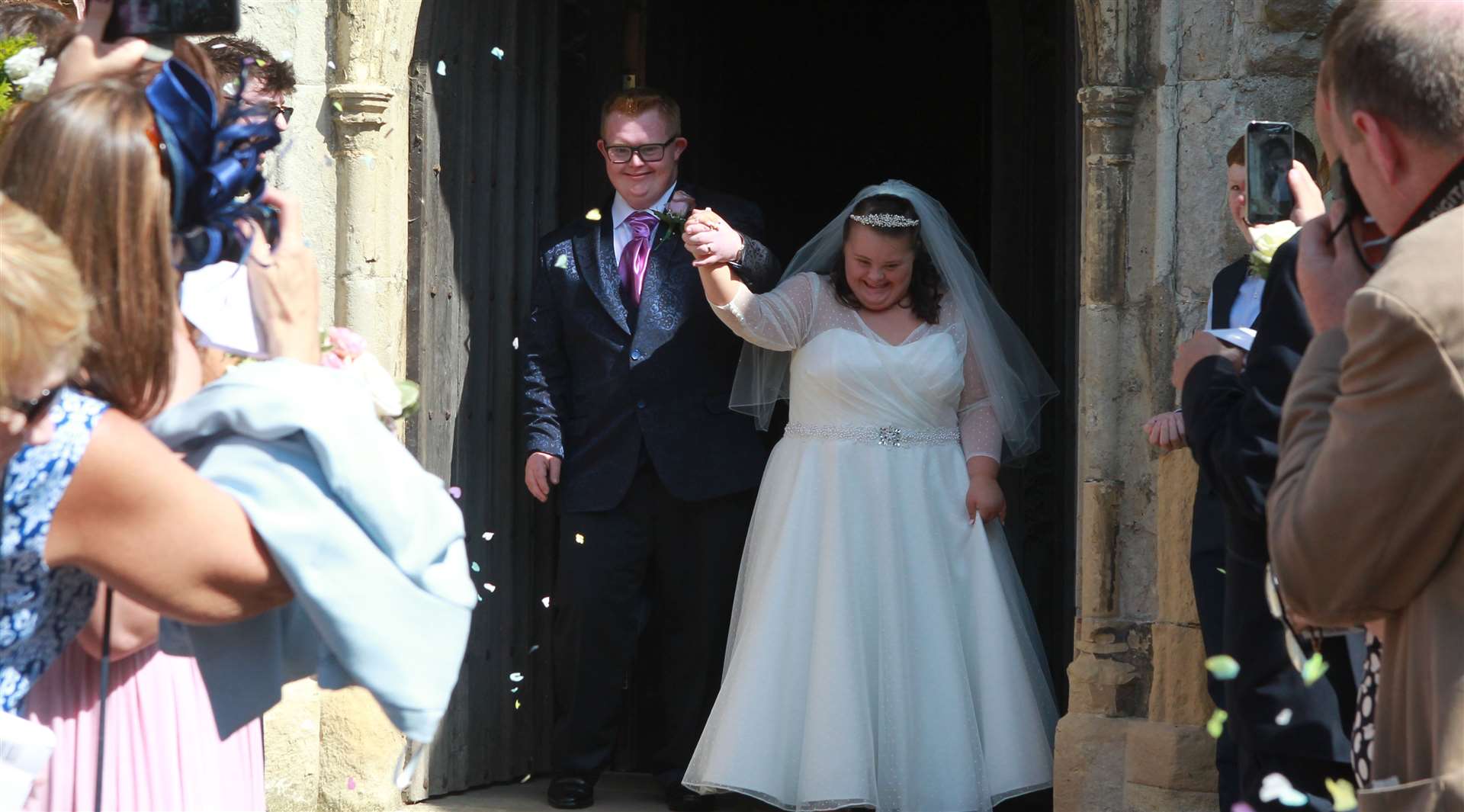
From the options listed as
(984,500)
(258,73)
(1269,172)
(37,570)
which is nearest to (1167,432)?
(984,500)

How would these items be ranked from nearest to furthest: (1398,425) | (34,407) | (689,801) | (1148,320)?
(1398,425) → (34,407) → (1148,320) → (689,801)

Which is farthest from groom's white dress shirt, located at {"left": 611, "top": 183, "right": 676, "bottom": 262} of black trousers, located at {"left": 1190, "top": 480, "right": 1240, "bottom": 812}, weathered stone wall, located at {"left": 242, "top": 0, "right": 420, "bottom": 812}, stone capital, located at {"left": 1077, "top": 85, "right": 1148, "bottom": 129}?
black trousers, located at {"left": 1190, "top": 480, "right": 1240, "bottom": 812}

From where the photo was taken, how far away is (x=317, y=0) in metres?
4.94

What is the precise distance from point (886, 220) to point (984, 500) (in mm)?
867

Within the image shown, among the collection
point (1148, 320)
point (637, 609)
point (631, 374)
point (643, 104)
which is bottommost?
point (637, 609)

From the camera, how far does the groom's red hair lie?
5.18 m

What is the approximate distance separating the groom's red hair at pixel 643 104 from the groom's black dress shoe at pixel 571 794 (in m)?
1.96

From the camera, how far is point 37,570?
188 centimetres

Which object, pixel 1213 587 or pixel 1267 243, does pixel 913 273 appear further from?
pixel 1267 243

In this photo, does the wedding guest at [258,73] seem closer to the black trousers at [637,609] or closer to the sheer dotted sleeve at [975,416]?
the black trousers at [637,609]

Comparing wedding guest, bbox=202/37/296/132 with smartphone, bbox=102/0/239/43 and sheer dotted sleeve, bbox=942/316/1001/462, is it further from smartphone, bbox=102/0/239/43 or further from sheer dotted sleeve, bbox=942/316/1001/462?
sheer dotted sleeve, bbox=942/316/1001/462

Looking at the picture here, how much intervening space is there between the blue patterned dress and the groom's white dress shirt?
3.33 metres

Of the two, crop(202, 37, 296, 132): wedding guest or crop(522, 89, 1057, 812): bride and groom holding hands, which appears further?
crop(522, 89, 1057, 812): bride and groom holding hands

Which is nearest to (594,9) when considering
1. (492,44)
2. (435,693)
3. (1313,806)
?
(492,44)
